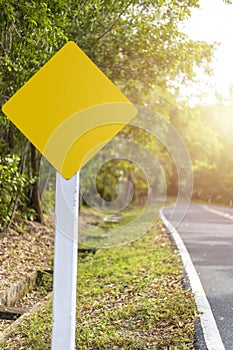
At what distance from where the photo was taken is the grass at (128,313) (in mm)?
4691

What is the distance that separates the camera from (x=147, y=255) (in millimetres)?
9531

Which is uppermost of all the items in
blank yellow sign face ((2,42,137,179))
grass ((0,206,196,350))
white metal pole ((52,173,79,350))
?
blank yellow sign face ((2,42,137,179))

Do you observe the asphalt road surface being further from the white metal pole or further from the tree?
the tree

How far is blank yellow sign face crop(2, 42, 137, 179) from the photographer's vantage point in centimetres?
346

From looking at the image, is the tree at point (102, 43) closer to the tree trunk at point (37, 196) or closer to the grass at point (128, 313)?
the tree trunk at point (37, 196)

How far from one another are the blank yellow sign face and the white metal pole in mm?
144

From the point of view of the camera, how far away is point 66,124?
11.4 ft

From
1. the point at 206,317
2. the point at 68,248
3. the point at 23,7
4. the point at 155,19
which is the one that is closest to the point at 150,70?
the point at 155,19

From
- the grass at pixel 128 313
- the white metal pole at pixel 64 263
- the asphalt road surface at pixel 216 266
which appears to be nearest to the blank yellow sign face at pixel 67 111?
the white metal pole at pixel 64 263

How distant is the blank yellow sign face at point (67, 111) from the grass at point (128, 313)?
6.64 ft

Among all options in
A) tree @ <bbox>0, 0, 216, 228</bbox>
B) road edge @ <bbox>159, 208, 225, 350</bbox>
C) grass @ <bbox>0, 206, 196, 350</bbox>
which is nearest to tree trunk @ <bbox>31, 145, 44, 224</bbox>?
tree @ <bbox>0, 0, 216, 228</bbox>

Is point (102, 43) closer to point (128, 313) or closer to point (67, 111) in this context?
point (128, 313)

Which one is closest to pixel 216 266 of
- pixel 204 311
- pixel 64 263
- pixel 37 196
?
pixel 204 311

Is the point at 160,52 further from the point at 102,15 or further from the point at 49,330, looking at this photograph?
the point at 49,330
